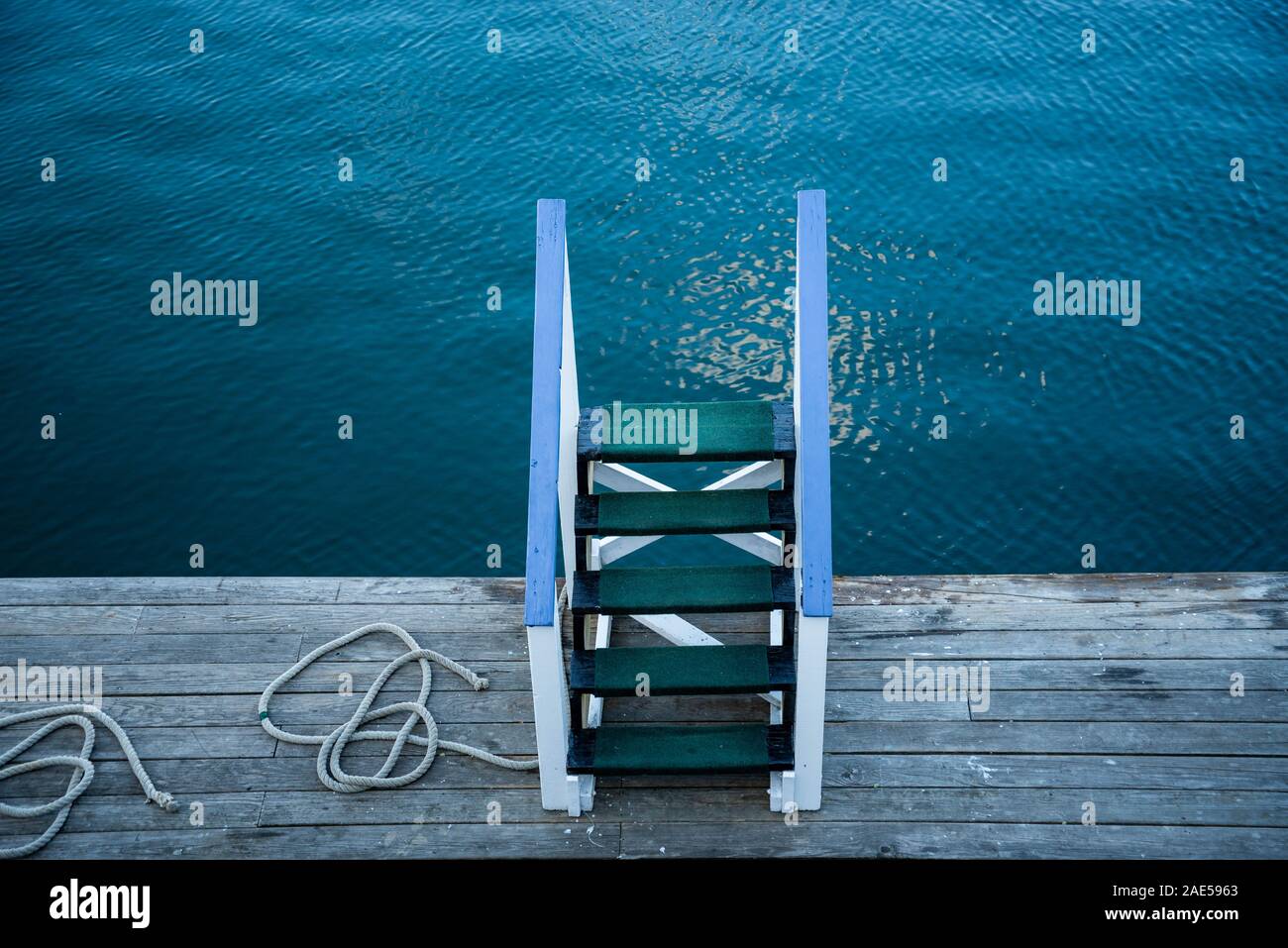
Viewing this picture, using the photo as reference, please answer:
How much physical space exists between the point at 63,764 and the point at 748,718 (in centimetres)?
260

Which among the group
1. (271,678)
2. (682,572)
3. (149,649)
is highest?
→ (682,572)

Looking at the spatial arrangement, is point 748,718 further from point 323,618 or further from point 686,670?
point 323,618

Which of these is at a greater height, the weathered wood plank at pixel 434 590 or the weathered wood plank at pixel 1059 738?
the weathered wood plank at pixel 434 590

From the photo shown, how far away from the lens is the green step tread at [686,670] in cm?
425

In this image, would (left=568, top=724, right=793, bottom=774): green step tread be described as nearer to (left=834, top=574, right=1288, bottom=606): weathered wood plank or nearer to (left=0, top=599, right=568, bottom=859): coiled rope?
(left=0, top=599, right=568, bottom=859): coiled rope

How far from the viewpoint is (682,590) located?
169 inches

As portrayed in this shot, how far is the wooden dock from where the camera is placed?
4309 mm

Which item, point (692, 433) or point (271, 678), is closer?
point (692, 433)

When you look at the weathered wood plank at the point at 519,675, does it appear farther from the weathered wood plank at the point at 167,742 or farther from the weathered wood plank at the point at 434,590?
the weathered wood plank at the point at 434,590

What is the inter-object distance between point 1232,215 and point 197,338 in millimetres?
9605

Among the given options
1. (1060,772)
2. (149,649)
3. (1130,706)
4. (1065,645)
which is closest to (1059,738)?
(1060,772)

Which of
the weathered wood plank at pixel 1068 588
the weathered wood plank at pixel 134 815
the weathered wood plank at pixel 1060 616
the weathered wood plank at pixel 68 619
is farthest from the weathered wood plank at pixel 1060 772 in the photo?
the weathered wood plank at pixel 68 619

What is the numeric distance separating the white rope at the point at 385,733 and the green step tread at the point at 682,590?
74cm
